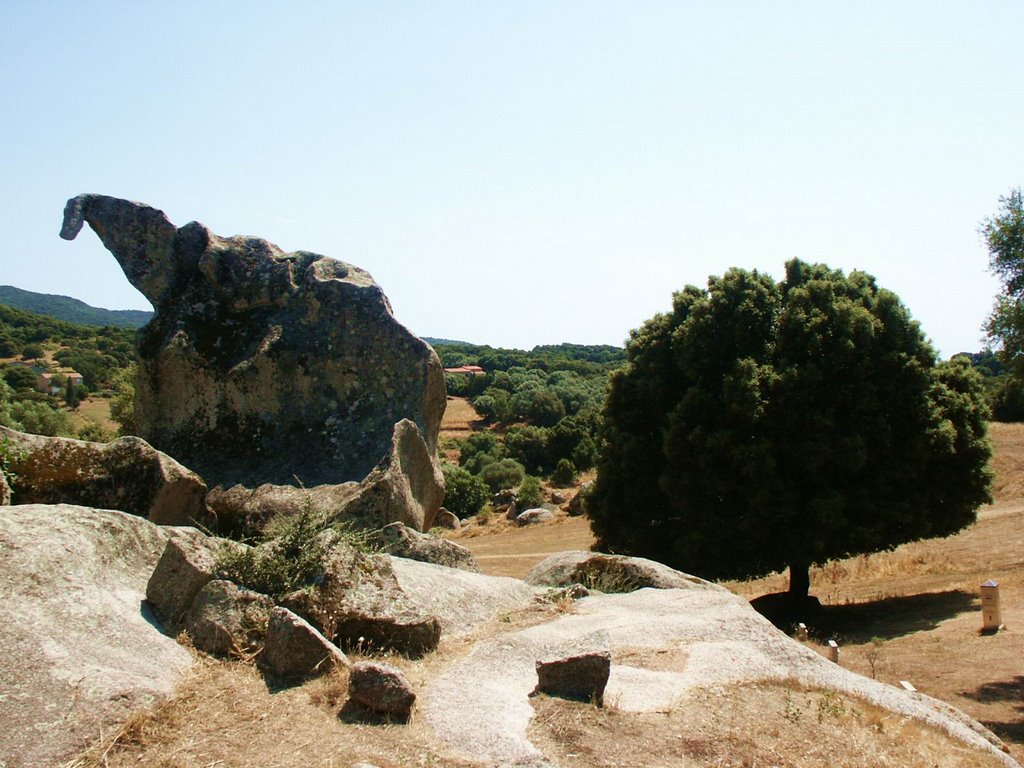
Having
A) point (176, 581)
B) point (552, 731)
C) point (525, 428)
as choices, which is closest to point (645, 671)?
point (552, 731)

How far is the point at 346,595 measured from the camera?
6.44m

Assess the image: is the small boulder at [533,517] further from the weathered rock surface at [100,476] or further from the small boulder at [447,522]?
the weathered rock surface at [100,476]

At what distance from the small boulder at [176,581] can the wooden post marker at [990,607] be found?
13427 millimetres

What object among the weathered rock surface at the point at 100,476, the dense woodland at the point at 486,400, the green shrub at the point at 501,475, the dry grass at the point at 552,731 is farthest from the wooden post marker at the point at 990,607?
the green shrub at the point at 501,475

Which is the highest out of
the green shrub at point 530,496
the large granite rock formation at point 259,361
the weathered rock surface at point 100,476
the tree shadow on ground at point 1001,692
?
the large granite rock formation at point 259,361

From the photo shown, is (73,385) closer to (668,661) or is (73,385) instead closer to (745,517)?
(745,517)

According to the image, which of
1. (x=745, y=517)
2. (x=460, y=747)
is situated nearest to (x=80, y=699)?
(x=460, y=747)

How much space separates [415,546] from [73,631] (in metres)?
3.93

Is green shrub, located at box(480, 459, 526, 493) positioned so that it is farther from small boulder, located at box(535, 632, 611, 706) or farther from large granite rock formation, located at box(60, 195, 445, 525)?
small boulder, located at box(535, 632, 611, 706)

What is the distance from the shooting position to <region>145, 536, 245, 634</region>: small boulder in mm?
6020

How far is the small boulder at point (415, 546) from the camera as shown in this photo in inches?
341

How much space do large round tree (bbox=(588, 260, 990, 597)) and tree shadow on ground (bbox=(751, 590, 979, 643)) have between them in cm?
87

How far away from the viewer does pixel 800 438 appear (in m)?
17.4

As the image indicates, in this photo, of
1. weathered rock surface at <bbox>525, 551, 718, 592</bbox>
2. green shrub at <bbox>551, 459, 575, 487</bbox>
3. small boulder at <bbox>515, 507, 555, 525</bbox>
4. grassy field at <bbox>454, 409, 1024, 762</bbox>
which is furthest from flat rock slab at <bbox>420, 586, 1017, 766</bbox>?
green shrub at <bbox>551, 459, 575, 487</bbox>
